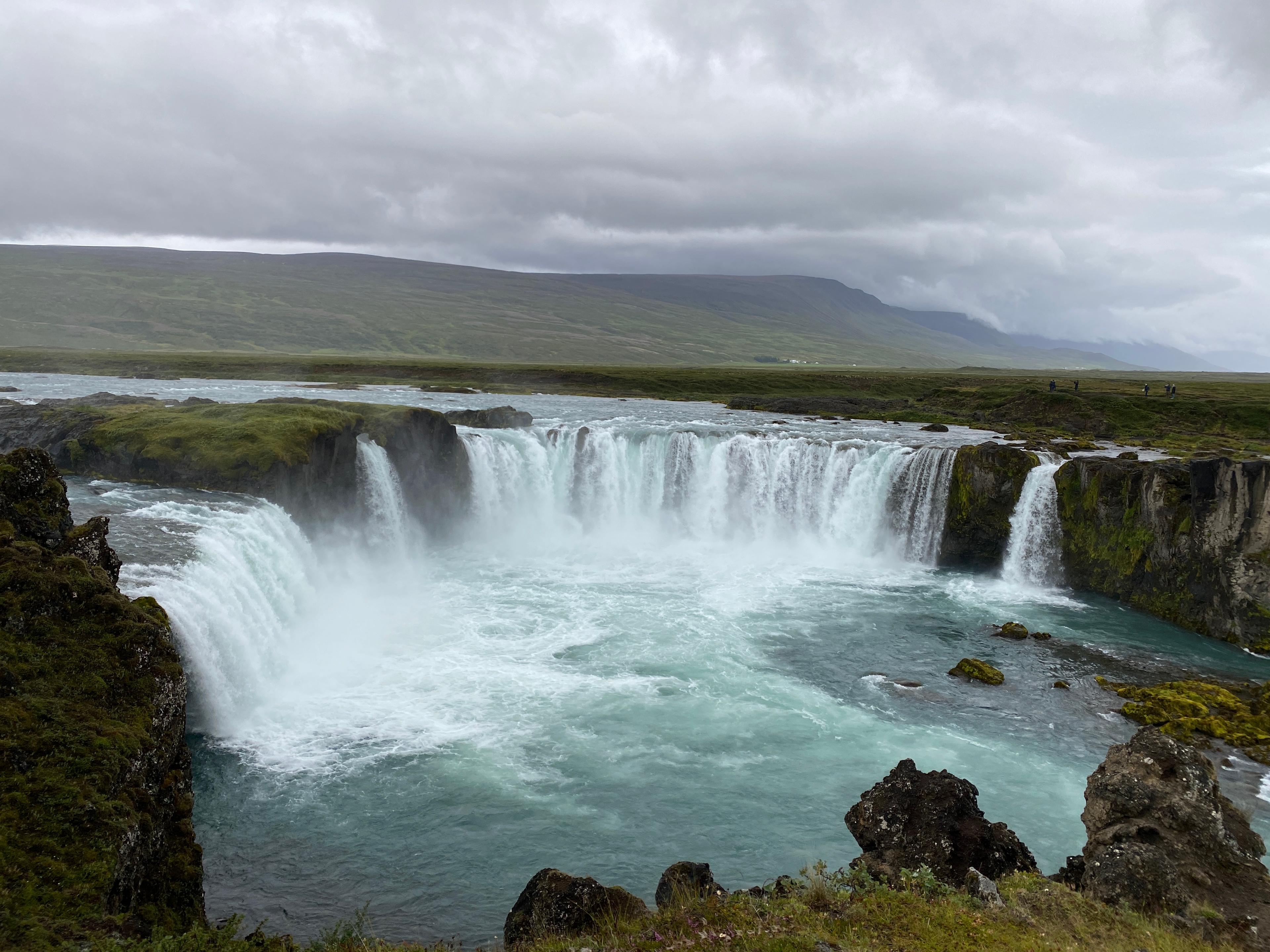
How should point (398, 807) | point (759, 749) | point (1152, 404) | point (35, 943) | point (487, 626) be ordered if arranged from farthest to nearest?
point (1152, 404), point (487, 626), point (759, 749), point (398, 807), point (35, 943)

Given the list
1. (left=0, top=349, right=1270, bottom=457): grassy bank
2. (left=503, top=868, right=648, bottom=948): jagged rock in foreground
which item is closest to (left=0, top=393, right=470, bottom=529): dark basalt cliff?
(left=503, top=868, right=648, bottom=948): jagged rock in foreground

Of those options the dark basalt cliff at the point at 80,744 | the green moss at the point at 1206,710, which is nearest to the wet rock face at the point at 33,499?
the dark basalt cliff at the point at 80,744

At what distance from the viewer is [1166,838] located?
38.2 ft

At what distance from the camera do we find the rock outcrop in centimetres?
3022

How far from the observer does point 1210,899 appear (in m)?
10.8

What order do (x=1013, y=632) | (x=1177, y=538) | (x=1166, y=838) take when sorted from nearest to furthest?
(x=1166, y=838)
(x=1013, y=632)
(x=1177, y=538)

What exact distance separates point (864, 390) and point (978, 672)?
79.5 metres

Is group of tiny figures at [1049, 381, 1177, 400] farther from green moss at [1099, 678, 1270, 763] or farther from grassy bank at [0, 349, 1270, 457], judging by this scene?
green moss at [1099, 678, 1270, 763]

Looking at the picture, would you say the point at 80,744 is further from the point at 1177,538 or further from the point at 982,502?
the point at 1177,538

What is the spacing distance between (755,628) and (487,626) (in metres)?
10.3

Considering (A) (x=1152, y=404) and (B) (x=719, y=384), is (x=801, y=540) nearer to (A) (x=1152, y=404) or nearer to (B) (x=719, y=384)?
(A) (x=1152, y=404)

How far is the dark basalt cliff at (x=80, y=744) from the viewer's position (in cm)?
938

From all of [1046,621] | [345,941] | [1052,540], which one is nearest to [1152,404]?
[1052,540]

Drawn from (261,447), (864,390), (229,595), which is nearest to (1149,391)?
(864,390)
